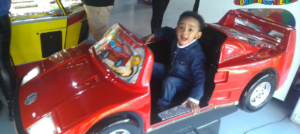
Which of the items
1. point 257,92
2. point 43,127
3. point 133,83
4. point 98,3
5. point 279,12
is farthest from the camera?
point 98,3

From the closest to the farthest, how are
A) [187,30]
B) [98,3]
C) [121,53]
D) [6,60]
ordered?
[121,53]
[187,30]
[6,60]
[98,3]

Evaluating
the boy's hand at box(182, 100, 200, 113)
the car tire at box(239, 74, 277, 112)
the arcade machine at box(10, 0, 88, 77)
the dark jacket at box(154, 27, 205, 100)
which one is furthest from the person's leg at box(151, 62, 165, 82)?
the arcade machine at box(10, 0, 88, 77)

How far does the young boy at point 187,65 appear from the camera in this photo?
126 cm

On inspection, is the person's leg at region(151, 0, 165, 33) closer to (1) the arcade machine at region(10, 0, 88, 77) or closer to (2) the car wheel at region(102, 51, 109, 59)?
(1) the arcade machine at region(10, 0, 88, 77)

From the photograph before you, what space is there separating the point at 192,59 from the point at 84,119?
700 mm

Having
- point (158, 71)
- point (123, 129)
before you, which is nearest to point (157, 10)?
point (158, 71)

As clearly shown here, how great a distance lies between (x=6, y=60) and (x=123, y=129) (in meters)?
0.90

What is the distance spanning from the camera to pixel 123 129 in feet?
3.32

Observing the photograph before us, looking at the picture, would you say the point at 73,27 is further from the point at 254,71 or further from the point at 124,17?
the point at 124,17

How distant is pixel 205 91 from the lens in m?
1.34

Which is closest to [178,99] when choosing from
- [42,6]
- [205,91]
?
[205,91]

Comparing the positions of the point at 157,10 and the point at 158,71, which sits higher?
the point at 157,10

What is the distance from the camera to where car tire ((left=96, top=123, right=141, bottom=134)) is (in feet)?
3.14

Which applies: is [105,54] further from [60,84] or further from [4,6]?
[4,6]
